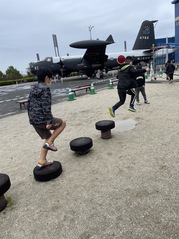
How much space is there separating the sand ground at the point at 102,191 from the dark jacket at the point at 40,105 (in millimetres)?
1193

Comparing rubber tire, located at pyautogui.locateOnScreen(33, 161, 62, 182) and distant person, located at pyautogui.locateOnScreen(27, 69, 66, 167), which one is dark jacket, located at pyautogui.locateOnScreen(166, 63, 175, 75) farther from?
rubber tire, located at pyautogui.locateOnScreen(33, 161, 62, 182)

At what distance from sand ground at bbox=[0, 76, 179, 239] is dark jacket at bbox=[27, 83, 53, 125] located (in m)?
1.19

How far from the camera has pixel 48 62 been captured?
26.8 metres

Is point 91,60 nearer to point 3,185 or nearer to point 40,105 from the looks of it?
point 40,105

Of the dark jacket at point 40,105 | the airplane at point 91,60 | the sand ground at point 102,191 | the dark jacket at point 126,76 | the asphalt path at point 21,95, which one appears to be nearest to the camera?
the sand ground at point 102,191

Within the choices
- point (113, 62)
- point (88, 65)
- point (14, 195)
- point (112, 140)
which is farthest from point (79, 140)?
point (113, 62)

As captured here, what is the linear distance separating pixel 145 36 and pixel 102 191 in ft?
109

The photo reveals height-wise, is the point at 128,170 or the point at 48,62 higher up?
the point at 48,62

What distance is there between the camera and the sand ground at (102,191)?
7.62ft

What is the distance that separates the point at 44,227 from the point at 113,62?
29.0 meters

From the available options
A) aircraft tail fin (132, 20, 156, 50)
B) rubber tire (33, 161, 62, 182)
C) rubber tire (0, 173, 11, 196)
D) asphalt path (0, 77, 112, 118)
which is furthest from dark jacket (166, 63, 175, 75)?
aircraft tail fin (132, 20, 156, 50)

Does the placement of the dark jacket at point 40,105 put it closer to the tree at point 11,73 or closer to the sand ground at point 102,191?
the sand ground at point 102,191

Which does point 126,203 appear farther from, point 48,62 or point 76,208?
point 48,62

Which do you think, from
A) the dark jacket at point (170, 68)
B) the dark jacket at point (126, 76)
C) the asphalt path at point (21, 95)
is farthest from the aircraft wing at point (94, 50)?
the dark jacket at point (126, 76)
